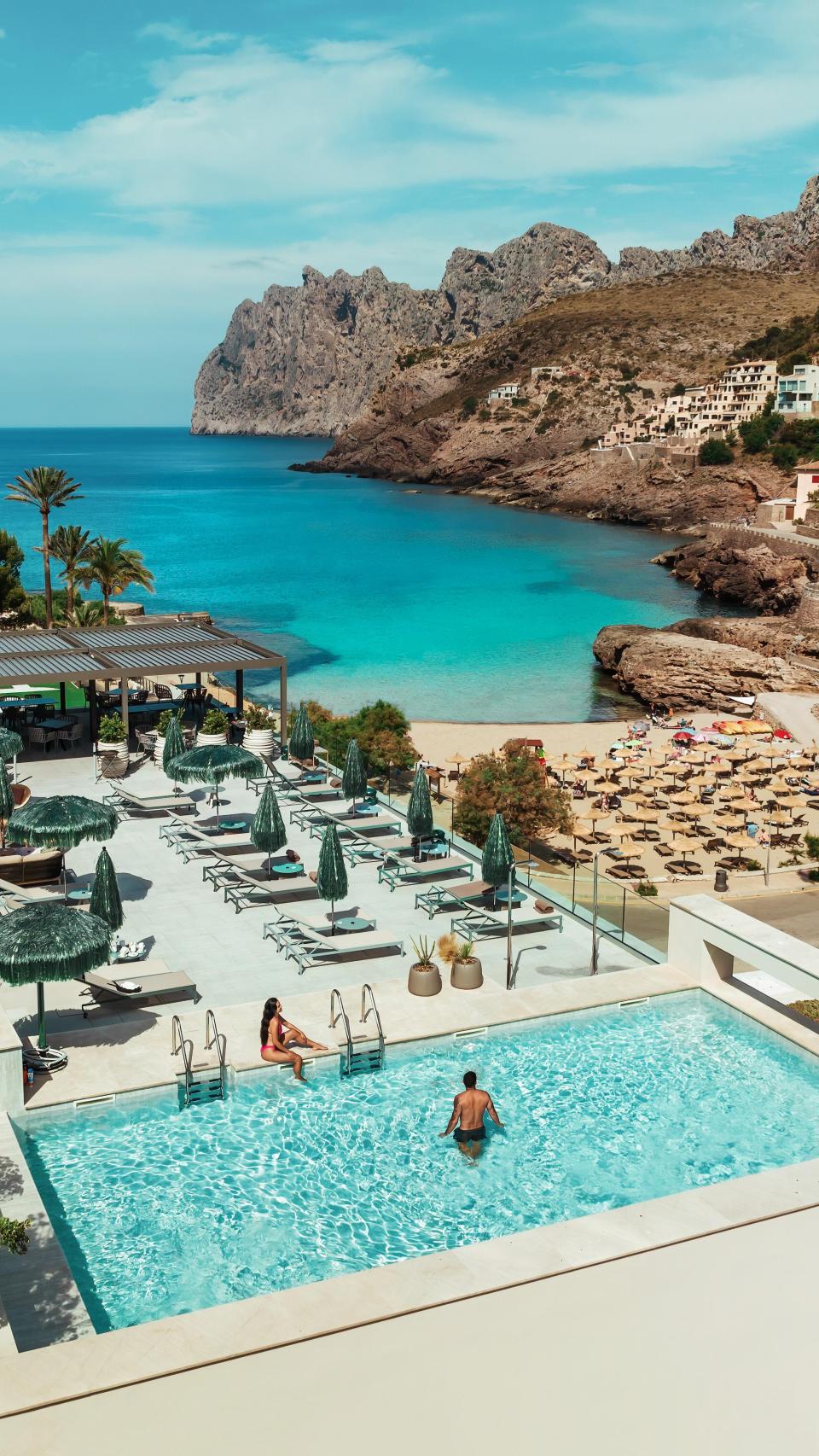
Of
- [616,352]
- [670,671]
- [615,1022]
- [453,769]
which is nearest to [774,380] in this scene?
[616,352]

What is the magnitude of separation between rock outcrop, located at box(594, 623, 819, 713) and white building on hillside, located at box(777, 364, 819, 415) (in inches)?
2809

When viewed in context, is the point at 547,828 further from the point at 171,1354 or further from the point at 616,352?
the point at 616,352

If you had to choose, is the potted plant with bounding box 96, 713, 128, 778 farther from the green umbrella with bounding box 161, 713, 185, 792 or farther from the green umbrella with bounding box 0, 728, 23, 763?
the green umbrella with bounding box 0, 728, 23, 763

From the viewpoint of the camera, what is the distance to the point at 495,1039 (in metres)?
13.2

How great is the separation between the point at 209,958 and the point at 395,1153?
4745mm

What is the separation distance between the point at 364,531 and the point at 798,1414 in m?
102

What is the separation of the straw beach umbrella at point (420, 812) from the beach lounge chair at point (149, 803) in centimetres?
444

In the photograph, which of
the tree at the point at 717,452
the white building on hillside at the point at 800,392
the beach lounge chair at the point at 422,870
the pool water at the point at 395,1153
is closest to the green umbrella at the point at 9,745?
the beach lounge chair at the point at 422,870

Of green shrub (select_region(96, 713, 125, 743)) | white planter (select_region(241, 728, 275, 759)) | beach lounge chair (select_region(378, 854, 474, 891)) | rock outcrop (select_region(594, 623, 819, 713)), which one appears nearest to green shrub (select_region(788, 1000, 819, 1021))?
beach lounge chair (select_region(378, 854, 474, 891))

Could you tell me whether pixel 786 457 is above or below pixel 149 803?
above

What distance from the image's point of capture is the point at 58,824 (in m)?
15.8

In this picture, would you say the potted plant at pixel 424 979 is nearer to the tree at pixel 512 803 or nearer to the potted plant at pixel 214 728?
the tree at pixel 512 803

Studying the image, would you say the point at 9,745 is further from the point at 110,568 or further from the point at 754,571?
the point at 754,571

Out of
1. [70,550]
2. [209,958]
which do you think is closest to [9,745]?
[209,958]
